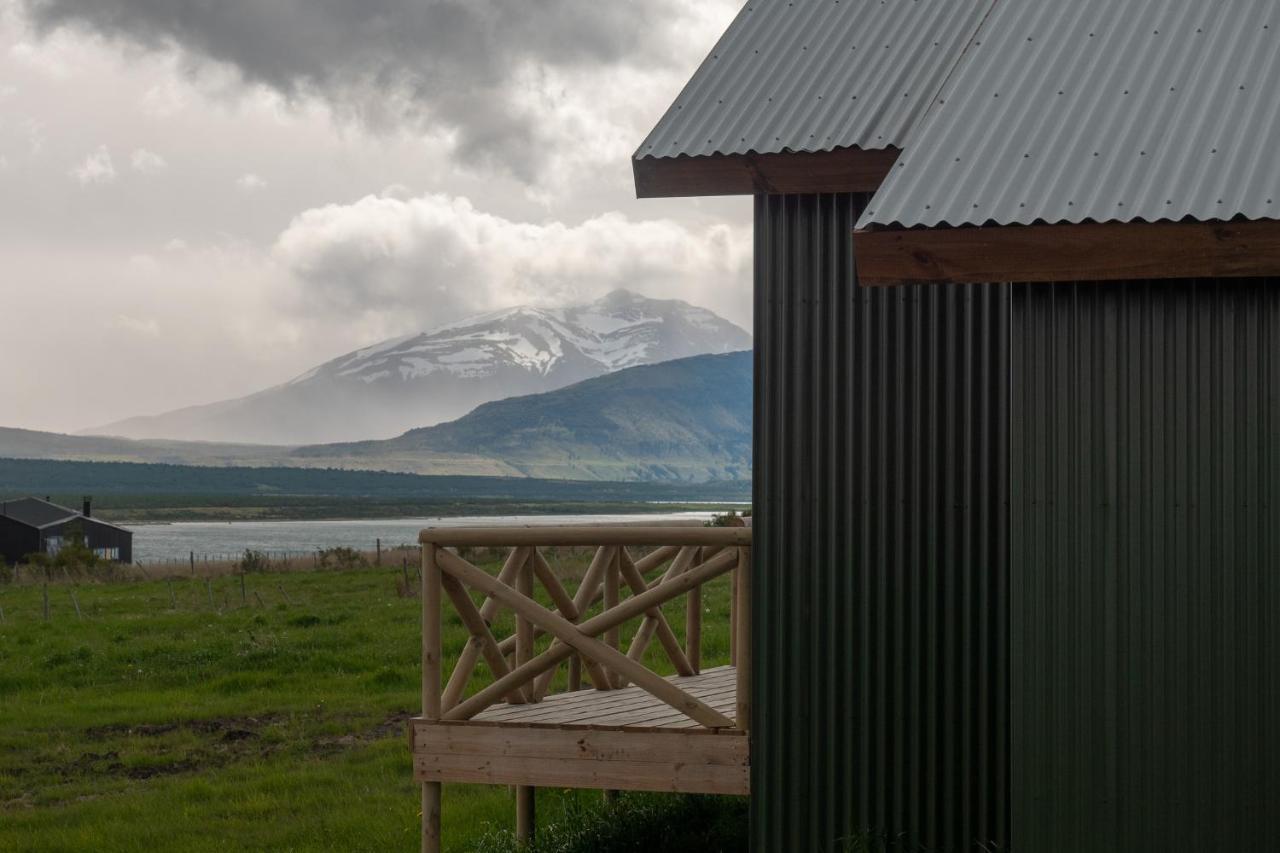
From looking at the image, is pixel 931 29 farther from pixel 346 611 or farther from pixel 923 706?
pixel 346 611

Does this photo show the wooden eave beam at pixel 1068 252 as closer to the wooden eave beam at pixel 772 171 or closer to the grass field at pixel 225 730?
the wooden eave beam at pixel 772 171

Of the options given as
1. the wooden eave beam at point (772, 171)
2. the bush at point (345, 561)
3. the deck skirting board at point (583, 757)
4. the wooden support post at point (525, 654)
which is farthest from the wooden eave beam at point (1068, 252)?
the bush at point (345, 561)

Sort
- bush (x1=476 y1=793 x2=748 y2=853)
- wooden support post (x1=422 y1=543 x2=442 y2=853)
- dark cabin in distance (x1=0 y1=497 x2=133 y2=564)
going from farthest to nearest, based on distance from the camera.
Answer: dark cabin in distance (x1=0 y1=497 x2=133 y2=564) → bush (x1=476 y1=793 x2=748 y2=853) → wooden support post (x1=422 y1=543 x2=442 y2=853)

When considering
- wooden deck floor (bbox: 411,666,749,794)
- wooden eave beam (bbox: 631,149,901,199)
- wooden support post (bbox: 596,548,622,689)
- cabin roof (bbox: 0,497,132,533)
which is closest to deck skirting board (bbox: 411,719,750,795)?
wooden deck floor (bbox: 411,666,749,794)

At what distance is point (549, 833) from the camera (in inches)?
340

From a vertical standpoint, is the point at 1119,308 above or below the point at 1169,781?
above

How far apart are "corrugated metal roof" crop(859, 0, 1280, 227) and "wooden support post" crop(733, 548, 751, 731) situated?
2.32 m

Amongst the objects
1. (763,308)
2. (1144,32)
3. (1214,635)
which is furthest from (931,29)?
(1214,635)

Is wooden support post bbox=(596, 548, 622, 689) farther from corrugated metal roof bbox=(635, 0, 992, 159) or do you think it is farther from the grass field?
corrugated metal roof bbox=(635, 0, 992, 159)

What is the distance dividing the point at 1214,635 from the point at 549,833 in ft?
15.1

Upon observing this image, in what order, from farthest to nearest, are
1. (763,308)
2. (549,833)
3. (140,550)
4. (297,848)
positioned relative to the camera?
1. (140,550)
2. (297,848)
3. (549,833)
4. (763,308)

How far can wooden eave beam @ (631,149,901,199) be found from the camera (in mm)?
6676

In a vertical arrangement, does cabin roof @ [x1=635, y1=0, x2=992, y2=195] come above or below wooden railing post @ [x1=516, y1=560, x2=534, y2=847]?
above

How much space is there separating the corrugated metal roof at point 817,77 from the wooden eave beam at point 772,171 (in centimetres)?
4
